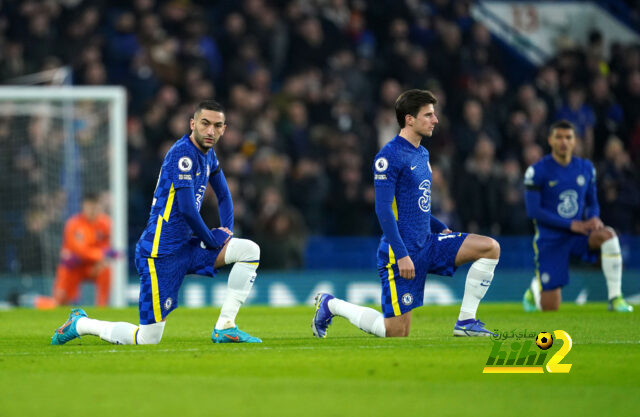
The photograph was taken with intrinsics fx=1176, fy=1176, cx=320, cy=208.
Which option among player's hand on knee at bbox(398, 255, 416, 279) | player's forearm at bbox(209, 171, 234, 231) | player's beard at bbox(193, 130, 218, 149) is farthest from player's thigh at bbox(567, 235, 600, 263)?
player's beard at bbox(193, 130, 218, 149)

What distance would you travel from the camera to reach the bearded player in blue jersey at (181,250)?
8.70 m

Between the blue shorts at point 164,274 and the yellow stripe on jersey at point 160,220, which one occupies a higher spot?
the yellow stripe on jersey at point 160,220

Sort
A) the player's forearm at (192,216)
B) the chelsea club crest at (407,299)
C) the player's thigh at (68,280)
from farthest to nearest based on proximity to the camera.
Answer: the player's thigh at (68,280) → the chelsea club crest at (407,299) → the player's forearm at (192,216)

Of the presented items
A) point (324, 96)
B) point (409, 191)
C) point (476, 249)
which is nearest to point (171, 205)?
point (409, 191)

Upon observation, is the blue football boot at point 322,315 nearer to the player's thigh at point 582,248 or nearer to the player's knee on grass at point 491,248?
the player's knee on grass at point 491,248

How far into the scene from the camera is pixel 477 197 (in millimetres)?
18047

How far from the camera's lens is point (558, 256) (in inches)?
528

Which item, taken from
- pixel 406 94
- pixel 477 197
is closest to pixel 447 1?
pixel 477 197

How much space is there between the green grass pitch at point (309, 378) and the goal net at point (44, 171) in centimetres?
754

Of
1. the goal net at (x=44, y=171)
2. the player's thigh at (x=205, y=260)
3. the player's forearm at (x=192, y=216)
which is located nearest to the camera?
the player's forearm at (x=192, y=216)

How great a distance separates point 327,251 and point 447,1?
279 inches

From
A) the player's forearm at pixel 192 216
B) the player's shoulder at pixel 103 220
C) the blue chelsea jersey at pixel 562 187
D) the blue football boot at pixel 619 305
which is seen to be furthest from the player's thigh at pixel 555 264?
the player's shoulder at pixel 103 220

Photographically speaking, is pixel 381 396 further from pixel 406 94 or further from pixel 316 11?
pixel 316 11

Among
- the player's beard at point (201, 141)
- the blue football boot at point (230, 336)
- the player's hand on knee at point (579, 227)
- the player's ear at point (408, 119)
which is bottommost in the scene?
the blue football boot at point (230, 336)
